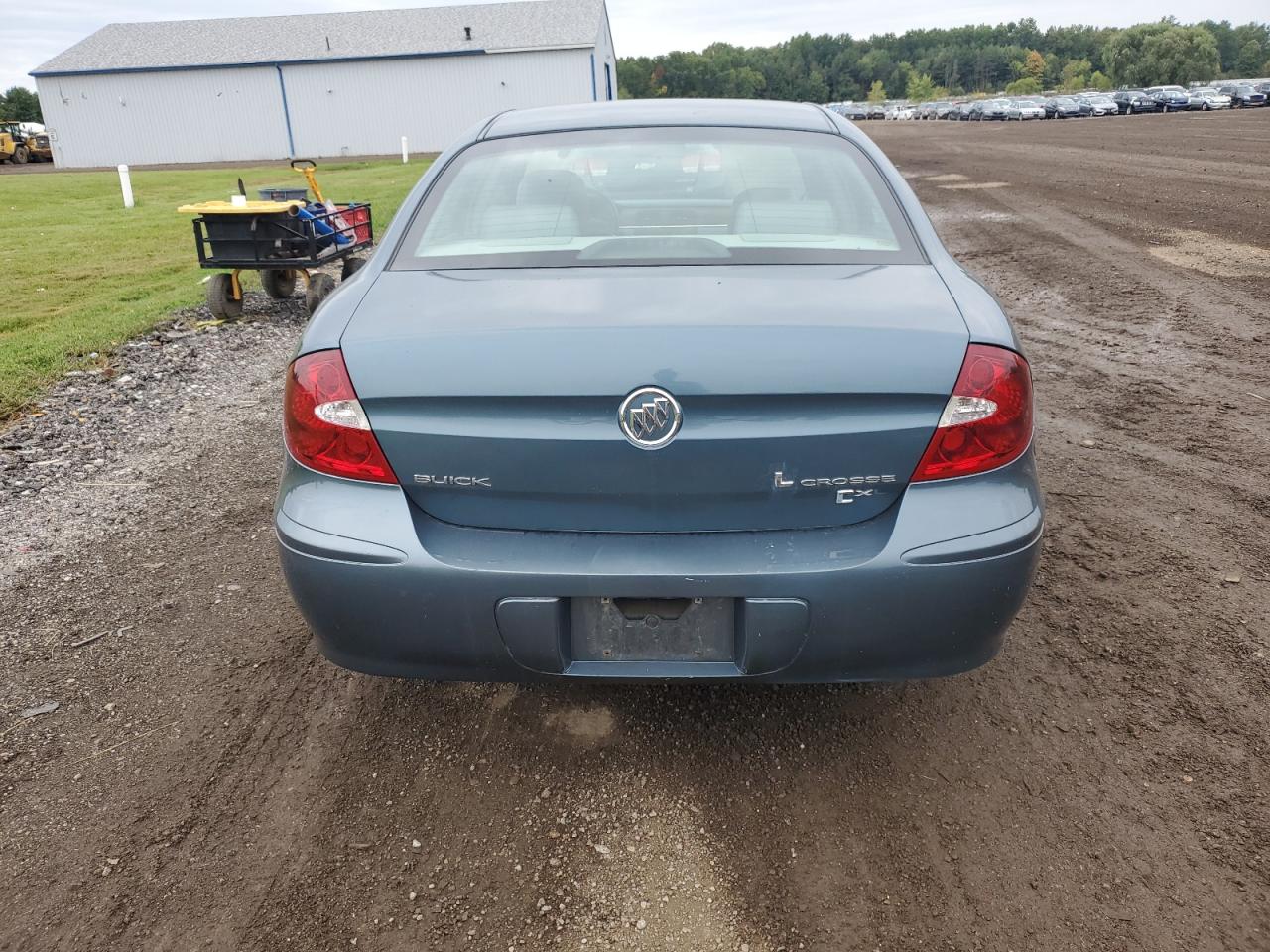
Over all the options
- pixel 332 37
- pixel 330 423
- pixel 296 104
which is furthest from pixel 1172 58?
pixel 330 423

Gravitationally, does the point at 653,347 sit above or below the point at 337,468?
above

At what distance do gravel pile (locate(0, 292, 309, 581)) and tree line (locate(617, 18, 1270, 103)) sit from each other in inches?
4157

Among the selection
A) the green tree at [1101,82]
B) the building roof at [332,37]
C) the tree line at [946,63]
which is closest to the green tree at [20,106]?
the building roof at [332,37]

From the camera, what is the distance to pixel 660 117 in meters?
3.29

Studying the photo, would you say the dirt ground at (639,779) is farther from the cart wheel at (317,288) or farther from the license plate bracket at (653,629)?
the cart wheel at (317,288)

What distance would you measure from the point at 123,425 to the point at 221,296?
3.13 metres

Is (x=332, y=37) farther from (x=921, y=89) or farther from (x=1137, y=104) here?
(x=921, y=89)

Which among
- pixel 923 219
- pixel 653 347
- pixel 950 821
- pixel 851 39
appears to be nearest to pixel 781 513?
pixel 653 347

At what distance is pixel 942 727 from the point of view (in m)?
2.71

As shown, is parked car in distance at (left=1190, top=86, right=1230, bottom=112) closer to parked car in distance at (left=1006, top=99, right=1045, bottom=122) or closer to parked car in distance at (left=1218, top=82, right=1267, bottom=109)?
parked car in distance at (left=1218, top=82, right=1267, bottom=109)

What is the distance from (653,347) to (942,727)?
1.47m

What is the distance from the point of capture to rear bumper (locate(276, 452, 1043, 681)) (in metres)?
2.06

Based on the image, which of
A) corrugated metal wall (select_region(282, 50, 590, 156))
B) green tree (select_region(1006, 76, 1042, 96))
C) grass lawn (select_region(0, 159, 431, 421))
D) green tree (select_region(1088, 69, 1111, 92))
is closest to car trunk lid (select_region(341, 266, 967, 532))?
grass lawn (select_region(0, 159, 431, 421))

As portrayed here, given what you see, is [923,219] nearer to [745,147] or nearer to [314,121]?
[745,147]
